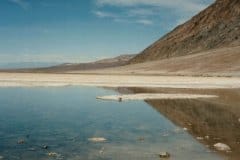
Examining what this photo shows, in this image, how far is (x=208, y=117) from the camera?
67.3ft

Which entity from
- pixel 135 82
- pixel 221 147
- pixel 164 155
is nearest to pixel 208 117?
pixel 221 147

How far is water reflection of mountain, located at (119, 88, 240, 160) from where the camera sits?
1497 centimetres

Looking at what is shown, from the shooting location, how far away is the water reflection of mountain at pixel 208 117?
14969 mm

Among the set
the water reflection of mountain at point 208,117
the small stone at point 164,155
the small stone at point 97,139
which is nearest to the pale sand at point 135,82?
the water reflection of mountain at point 208,117

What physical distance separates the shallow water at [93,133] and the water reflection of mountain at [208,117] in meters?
0.56

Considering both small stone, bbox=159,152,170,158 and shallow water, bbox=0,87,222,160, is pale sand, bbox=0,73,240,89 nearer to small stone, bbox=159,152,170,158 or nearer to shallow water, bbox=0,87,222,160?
shallow water, bbox=0,87,222,160

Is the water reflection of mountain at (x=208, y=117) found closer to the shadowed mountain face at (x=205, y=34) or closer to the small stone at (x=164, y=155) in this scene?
the small stone at (x=164, y=155)

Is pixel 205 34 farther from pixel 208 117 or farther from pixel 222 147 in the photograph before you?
pixel 222 147

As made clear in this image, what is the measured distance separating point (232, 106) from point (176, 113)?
456 cm

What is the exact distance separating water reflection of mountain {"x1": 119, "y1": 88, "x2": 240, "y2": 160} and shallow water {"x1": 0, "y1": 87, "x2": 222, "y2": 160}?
56 cm

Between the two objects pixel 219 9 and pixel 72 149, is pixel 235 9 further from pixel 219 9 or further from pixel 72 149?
pixel 72 149

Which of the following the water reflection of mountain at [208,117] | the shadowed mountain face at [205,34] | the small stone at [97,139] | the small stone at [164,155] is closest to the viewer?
the small stone at [164,155]

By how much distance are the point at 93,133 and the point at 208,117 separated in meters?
6.72

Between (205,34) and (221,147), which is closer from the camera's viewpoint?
(221,147)
